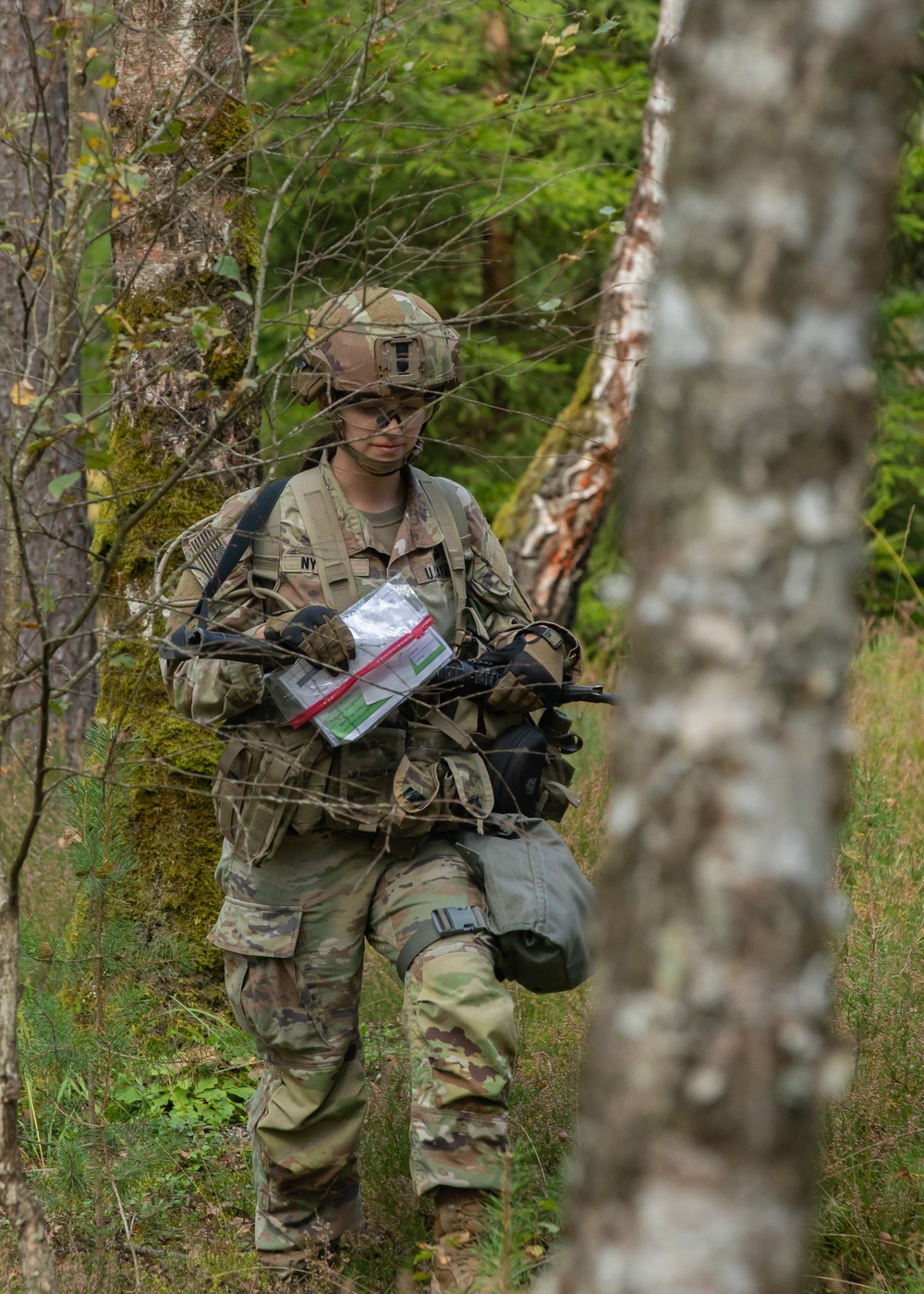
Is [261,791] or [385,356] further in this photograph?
[385,356]

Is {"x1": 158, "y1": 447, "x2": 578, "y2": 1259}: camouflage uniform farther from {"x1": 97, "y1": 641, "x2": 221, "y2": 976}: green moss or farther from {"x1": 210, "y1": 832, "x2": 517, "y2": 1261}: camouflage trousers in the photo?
{"x1": 97, "y1": 641, "x2": 221, "y2": 976}: green moss

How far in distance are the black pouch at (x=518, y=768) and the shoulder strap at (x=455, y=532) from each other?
0.31 m

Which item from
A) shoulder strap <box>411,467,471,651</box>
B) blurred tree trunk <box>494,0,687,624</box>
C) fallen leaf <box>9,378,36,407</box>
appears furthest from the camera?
blurred tree trunk <box>494,0,687,624</box>

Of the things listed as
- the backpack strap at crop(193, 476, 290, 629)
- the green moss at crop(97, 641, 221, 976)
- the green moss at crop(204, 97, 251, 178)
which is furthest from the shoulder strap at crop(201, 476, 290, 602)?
the green moss at crop(204, 97, 251, 178)

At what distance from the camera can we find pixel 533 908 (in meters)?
3.38

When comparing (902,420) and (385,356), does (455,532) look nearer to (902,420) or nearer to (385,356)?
(385,356)

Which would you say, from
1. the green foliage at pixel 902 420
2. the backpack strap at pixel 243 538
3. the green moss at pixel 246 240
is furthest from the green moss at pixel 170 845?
the green foliage at pixel 902 420

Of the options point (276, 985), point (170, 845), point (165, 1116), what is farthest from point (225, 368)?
point (165, 1116)

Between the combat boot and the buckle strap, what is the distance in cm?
55

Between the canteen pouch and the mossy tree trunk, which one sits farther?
the mossy tree trunk

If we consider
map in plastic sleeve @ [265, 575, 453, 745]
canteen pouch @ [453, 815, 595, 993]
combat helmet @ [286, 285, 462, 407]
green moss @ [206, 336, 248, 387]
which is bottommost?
canteen pouch @ [453, 815, 595, 993]

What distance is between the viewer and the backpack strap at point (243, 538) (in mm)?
3455

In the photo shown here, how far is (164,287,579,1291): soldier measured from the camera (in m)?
3.46

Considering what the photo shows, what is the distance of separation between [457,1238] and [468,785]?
1.13m
